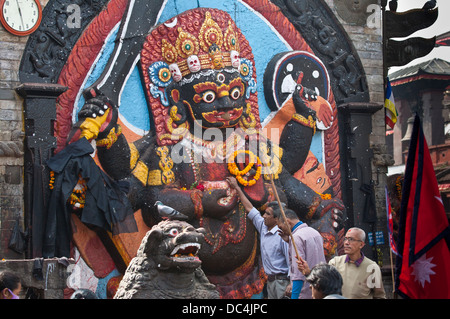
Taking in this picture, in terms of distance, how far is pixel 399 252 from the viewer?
274 inches

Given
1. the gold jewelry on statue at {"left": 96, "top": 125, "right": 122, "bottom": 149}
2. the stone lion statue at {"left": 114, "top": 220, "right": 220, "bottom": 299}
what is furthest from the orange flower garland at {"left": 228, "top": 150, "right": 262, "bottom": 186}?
the stone lion statue at {"left": 114, "top": 220, "right": 220, "bottom": 299}

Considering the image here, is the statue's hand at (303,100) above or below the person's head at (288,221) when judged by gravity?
above

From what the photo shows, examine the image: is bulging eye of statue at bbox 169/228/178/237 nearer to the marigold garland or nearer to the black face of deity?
the marigold garland

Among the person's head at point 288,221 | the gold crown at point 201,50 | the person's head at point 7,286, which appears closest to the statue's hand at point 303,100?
the gold crown at point 201,50

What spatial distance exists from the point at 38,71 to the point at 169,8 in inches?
77.7

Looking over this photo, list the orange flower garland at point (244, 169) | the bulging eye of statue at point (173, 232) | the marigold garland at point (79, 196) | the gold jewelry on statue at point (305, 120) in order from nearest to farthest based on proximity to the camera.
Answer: the bulging eye of statue at point (173, 232)
the marigold garland at point (79, 196)
the orange flower garland at point (244, 169)
the gold jewelry on statue at point (305, 120)

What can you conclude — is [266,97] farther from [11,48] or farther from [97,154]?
[11,48]

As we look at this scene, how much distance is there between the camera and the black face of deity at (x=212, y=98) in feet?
36.7

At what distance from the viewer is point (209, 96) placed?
36.8 feet

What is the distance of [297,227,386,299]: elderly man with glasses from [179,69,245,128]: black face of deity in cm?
346

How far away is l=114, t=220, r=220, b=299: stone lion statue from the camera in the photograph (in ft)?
26.9

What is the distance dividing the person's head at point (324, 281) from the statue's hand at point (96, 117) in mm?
4714

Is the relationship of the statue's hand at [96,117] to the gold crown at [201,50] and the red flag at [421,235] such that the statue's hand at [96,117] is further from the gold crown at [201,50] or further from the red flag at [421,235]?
the red flag at [421,235]

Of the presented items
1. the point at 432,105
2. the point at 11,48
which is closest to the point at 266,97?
the point at 11,48
